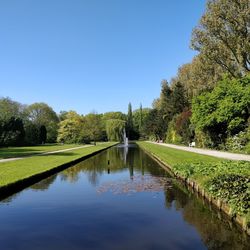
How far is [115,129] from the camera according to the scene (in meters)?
104

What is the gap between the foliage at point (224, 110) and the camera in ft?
111

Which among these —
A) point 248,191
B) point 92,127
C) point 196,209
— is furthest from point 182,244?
point 92,127

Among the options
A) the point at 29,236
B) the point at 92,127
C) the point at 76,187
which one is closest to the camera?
the point at 29,236

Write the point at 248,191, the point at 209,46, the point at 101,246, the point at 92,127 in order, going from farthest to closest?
1. the point at 92,127
2. the point at 209,46
3. the point at 248,191
4. the point at 101,246

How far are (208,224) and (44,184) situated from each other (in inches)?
415

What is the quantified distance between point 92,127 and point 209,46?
63.3 m

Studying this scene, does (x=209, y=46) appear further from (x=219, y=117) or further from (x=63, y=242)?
(x=63, y=242)

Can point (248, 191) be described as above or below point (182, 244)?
above

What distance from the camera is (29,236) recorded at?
973 cm

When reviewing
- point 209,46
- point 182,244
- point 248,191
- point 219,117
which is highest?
point 209,46

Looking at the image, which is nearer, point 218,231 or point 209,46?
point 218,231

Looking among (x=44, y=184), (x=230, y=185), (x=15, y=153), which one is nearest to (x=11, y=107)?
(x=15, y=153)

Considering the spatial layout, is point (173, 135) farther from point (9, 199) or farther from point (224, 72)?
point (9, 199)

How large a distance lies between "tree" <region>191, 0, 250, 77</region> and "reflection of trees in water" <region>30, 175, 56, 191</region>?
799 inches
